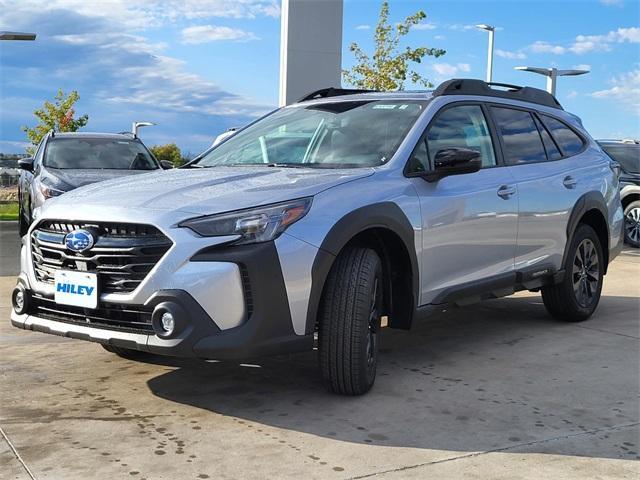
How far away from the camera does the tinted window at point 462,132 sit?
4.86 m

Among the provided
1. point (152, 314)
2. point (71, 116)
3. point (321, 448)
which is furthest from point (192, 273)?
point (71, 116)

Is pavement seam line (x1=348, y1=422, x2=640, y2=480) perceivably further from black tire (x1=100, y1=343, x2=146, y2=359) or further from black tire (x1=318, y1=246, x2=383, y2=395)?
black tire (x1=100, y1=343, x2=146, y2=359)

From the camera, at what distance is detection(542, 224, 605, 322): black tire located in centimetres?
611

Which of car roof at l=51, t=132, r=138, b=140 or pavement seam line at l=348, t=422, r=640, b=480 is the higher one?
car roof at l=51, t=132, r=138, b=140

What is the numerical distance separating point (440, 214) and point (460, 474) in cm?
178

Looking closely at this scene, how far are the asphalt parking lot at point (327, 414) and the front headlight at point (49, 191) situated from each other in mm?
3614

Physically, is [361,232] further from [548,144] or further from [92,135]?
[92,135]

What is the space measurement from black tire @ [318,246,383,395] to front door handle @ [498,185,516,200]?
145 centimetres

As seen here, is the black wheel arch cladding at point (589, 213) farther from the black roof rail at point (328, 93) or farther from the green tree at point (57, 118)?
the green tree at point (57, 118)

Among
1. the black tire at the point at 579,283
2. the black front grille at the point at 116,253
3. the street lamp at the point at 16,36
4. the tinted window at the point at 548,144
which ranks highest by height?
the street lamp at the point at 16,36

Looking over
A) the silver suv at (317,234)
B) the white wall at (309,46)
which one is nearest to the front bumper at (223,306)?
the silver suv at (317,234)

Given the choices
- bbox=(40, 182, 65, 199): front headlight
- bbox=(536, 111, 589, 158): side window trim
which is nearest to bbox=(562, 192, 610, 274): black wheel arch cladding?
bbox=(536, 111, 589, 158): side window trim

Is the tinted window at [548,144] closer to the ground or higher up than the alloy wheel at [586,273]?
higher up

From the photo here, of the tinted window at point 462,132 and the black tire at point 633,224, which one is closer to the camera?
the tinted window at point 462,132
